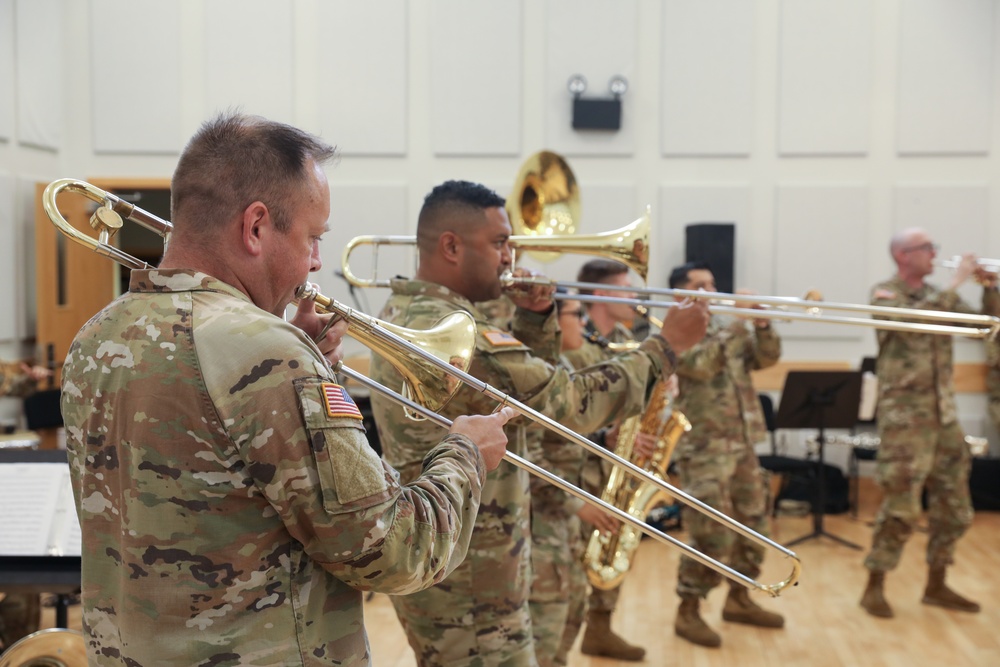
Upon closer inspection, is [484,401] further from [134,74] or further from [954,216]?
[134,74]

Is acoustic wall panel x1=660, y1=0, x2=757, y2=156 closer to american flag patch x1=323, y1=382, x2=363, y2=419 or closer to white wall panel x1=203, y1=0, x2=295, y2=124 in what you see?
white wall panel x1=203, y1=0, x2=295, y2=124

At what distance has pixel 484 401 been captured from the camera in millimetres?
2475

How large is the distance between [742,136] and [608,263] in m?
3.70

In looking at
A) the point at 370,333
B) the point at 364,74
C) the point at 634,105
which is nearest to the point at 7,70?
the point at 364,74

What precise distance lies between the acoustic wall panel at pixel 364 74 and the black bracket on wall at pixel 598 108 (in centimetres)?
139

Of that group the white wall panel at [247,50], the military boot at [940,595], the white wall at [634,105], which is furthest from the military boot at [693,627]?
the white wall panel at [247,50]

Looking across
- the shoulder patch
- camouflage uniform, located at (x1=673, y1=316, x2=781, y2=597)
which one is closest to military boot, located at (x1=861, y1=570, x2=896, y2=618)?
camouflage uniform, located at (x1=673, y1=316, x2=781, y2=597)

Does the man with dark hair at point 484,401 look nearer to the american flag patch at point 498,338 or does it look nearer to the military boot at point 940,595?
the american flag patch at point 498,338

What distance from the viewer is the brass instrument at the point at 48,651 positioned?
2.75 meters

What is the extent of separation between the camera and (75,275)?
25.2 feet

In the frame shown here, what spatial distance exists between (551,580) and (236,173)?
7.72 feet

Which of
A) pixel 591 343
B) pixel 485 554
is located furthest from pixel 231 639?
pixel 591 343

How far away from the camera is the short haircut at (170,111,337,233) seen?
4.91 feet

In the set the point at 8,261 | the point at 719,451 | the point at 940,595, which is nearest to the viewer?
the point at 719,451
